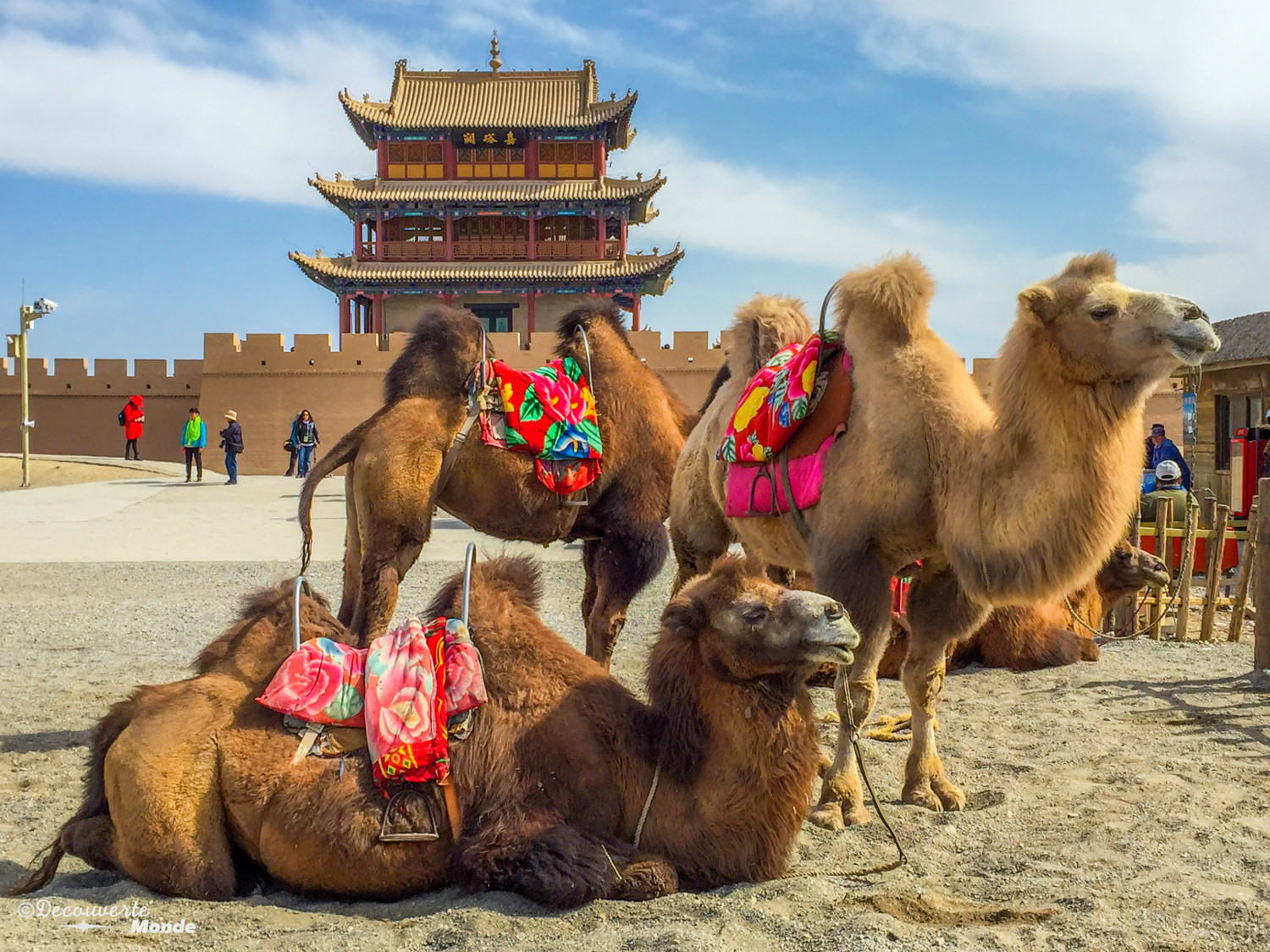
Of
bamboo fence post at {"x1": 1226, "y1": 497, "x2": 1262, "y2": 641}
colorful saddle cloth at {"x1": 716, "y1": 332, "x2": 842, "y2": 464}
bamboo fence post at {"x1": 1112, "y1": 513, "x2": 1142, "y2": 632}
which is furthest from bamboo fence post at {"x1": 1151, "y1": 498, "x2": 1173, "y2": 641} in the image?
colorful saddle cloth at {"x1": 716, "y1": 332, "x2": 842, "y2": 464}

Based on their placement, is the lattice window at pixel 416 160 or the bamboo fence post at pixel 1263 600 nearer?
the bamboo fence post at pixel 1263 600

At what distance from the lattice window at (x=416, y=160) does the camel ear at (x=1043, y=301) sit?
1499 inches

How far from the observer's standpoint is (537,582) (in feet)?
13.5

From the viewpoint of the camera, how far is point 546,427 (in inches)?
243

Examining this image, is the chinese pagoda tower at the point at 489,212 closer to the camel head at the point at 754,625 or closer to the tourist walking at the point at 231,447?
the tourist walking at the point at 231,447

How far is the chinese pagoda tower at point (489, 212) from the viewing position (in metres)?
38.1

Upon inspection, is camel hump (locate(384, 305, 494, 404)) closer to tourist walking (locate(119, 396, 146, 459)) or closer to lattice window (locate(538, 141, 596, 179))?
tourist walking (locate(119, 396, 146, 459))

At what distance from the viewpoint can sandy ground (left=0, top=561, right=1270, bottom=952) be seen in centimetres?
312

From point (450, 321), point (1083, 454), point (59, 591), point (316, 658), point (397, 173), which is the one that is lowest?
point (59, 591)

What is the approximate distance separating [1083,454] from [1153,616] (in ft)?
20.4

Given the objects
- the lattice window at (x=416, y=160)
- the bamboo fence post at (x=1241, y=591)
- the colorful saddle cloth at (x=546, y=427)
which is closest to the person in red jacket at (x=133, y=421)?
the lattice window at (x=416, y=160)

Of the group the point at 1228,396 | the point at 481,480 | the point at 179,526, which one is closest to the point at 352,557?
the point at 481,480

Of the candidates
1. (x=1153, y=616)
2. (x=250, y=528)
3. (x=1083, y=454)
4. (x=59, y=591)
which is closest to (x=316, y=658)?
(x=1083, y=454)

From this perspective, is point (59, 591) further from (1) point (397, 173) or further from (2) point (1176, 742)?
(1) point (397, 173)
